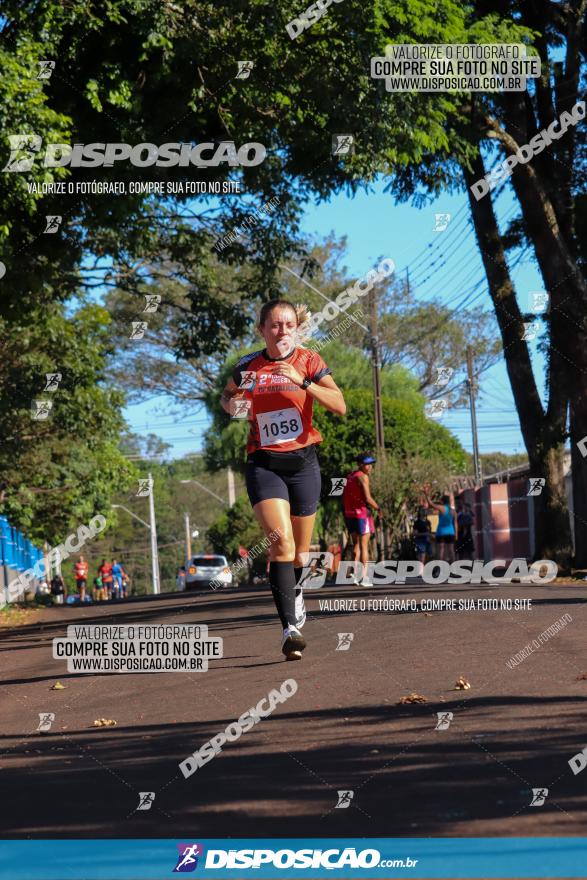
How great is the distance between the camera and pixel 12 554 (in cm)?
4334

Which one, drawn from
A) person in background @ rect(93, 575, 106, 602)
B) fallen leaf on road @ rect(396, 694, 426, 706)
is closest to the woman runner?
fallen leaf on road @ rect(396, 694, 426, 706)

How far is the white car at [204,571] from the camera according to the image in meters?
48.3

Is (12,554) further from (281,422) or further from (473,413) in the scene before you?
(281,422)

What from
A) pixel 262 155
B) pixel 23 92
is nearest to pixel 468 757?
pixel 23 92

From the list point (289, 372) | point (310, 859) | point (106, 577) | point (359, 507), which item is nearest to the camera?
point (310, 859)

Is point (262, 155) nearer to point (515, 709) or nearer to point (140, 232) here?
point (140, 232)

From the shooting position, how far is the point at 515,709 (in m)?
5.91

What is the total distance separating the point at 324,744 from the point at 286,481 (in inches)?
116

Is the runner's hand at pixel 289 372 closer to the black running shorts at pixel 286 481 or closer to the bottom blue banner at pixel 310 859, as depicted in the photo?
the black running shorts at pixel 286 481

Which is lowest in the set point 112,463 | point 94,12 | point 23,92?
point 112,463

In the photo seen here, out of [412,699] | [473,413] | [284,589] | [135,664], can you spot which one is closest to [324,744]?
[412,699]

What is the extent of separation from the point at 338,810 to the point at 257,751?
1146 millimetres

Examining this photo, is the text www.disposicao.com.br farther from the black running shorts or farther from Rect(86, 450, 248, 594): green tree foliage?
Rect(86, 450, 248, 594): green tree foliage

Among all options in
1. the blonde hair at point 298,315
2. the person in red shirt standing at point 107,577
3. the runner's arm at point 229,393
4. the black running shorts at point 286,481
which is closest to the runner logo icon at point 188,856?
the black running shorts at point 286,481
